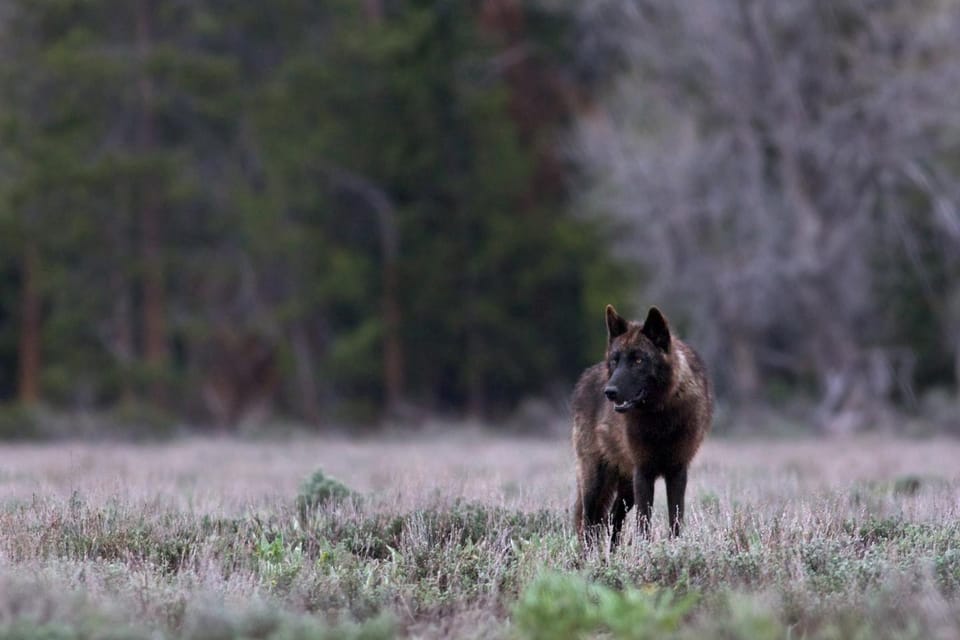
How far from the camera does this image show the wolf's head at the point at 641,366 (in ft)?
32.0

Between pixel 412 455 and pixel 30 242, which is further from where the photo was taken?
pixel 30 242

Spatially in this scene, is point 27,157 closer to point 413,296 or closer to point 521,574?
point 413,296

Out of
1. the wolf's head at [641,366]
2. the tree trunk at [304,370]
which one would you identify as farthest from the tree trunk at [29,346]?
the wolf's head at [641,366]

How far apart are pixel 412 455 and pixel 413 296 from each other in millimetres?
12596

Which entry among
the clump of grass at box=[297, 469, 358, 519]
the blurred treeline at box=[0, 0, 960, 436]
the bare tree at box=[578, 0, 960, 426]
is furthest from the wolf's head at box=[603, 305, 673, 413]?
the blurred treeline at box=[0, 0, 960, 436]

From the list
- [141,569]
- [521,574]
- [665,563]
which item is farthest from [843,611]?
[141,569]

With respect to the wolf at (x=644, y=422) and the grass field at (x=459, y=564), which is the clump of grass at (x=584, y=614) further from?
the wolf at (x=644, y=422)

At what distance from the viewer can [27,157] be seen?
30.5 metres

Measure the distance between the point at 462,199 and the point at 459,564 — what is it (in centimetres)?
2530

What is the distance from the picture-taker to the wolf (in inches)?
388

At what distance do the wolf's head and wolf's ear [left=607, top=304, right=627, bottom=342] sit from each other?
39 mm

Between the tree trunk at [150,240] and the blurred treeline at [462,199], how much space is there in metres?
0.08

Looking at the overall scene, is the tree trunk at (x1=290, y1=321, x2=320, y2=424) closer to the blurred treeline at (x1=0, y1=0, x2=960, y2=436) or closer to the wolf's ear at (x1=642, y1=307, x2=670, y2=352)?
the blurred treeline at (x1=0, y1=0, x2=960, y2=436)

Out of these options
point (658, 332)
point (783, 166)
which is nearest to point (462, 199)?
point (783, 166)
